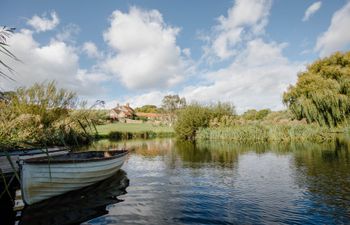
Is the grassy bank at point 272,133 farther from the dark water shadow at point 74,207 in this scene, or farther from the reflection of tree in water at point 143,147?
the dark water shadow at point 74,207

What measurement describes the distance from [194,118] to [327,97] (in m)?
14.9

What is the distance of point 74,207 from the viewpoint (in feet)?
23.3

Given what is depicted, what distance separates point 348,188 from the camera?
8.16 m

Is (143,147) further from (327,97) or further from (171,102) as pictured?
(171,102)

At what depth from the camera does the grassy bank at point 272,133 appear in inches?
915

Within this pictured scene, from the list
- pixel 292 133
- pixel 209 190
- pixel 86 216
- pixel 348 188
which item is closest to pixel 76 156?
pixel 86 216

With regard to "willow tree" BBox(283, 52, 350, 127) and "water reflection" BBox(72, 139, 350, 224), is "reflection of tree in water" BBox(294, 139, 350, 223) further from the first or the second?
"willow tree" BBox(283, 52, 350, 127)

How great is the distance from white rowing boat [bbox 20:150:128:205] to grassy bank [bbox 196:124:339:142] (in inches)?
801

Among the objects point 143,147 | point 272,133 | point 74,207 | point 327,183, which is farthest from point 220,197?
point 272,133

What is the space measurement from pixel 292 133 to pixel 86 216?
22.6 metres

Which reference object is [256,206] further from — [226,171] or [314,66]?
[314,66]

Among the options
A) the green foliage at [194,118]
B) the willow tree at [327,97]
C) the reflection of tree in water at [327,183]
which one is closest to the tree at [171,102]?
the green foliage at [194,118]

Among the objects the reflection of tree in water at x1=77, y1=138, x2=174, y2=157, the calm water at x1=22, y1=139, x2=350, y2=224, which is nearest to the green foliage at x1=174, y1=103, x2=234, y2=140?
the reflection of tree in water at x1=77, y1=138, x2=174, y2=157

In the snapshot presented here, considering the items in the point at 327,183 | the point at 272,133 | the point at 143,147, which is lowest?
the point at 327,183
